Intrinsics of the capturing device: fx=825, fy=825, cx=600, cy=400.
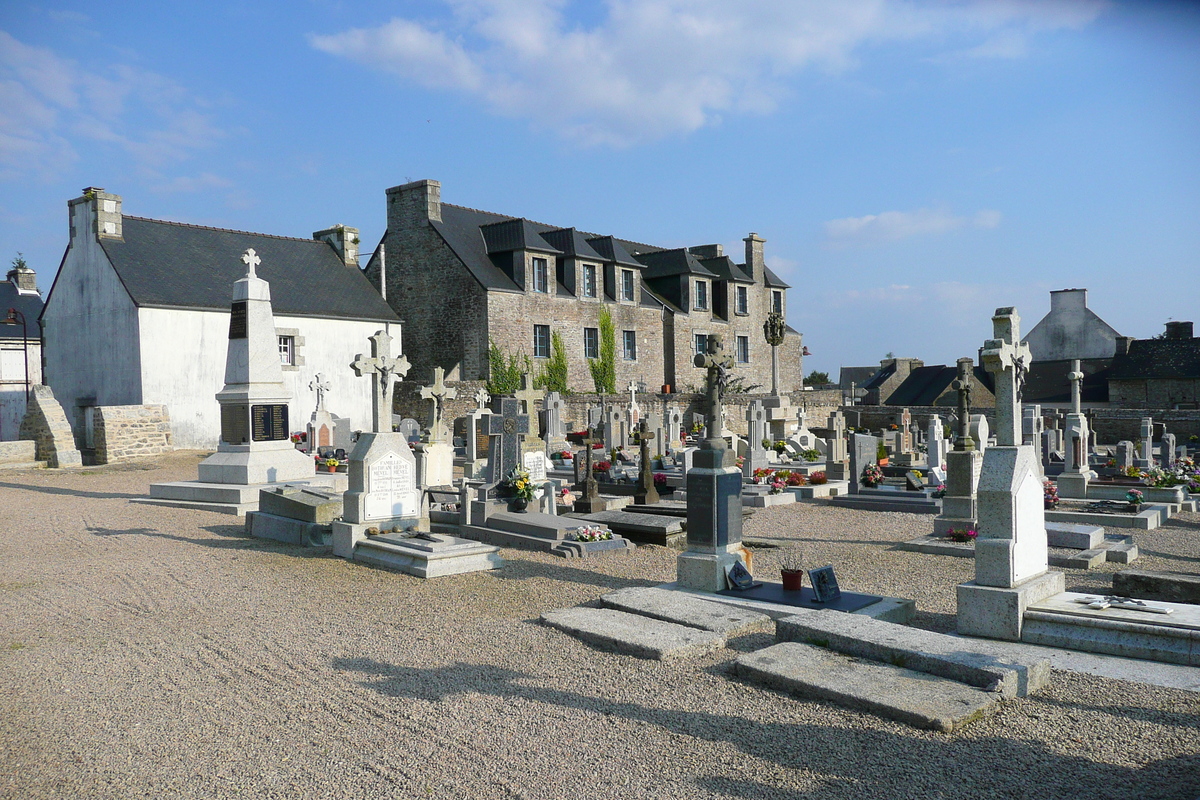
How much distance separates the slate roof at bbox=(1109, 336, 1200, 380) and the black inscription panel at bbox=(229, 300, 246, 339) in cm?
3476

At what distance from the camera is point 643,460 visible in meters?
13.3


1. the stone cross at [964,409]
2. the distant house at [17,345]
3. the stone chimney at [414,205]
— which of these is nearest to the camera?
the stone cross at [964,409]

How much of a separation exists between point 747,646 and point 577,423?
2334cm

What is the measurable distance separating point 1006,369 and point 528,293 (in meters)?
25.9

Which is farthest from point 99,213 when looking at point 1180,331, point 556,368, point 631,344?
point 1180,331

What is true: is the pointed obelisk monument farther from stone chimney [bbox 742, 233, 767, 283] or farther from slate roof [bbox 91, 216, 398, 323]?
stone chimney [bbox 742, 233, 767, 283]

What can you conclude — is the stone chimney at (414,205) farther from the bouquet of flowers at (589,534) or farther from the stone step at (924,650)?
the stone step at (924,650)

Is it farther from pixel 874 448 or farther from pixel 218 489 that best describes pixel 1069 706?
pixel 218 489

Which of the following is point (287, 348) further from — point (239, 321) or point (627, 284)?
point (627, 284)

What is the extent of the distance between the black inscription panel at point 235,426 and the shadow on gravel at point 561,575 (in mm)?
7096

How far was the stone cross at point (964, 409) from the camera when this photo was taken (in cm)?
1160

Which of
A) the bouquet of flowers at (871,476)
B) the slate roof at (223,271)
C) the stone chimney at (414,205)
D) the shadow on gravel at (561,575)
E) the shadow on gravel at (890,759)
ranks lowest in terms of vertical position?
the shadow on gravel at (890,759)

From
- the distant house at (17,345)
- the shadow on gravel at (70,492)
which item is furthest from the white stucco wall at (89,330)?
the shadow on gravel at (70,492)

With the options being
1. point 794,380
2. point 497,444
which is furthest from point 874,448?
point 794,380
